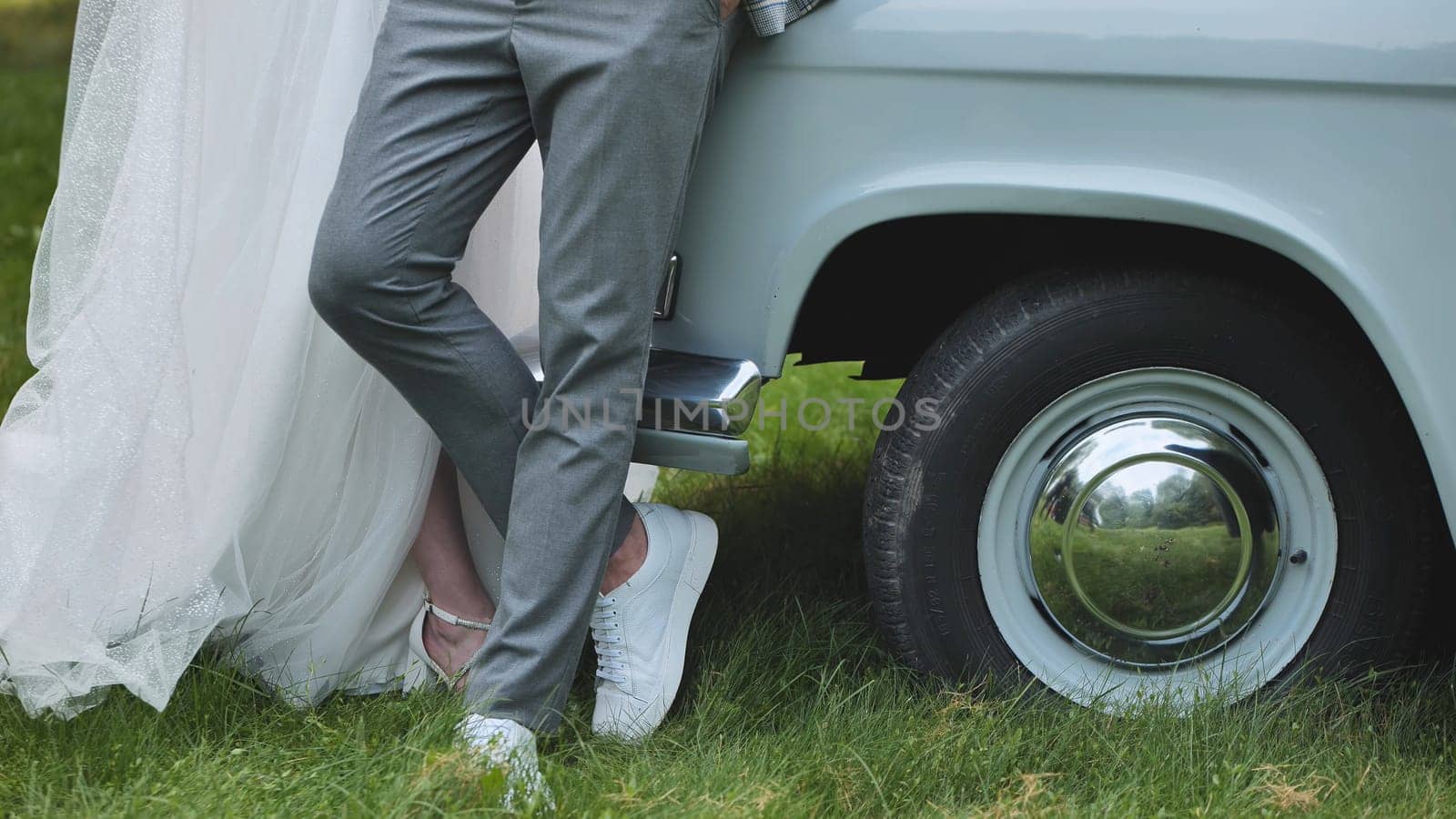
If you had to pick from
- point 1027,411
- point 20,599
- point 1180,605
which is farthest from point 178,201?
point 1180,605

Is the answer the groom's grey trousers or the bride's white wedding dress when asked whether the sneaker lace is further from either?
the bride's white wedding dress

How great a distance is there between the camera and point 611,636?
204 cm

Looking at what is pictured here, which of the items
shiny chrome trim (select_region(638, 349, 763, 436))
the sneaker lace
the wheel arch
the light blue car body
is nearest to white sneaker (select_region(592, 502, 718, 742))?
the sneaker lace

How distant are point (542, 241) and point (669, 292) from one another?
0.22 m

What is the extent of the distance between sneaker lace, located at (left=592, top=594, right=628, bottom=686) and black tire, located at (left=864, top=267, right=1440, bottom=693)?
0.42 m

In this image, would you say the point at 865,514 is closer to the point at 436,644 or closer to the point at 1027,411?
Answer: the point at 1027,411

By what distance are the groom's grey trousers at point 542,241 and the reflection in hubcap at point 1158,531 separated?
0.67 m

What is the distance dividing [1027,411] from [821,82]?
0.56m

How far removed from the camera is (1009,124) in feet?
5.64

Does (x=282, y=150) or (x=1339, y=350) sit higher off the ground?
(x=1339, y=350)

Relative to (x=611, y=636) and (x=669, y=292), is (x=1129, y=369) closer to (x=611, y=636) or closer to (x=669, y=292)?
(x=669, y=292)

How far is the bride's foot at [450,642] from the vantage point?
2129mm

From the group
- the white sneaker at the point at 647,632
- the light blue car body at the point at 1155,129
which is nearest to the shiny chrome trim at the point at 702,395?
the light blue car body at the point at 1155,129

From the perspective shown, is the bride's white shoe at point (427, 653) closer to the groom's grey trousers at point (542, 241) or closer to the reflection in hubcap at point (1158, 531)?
the groom's grey trousers at point (542, 241)
